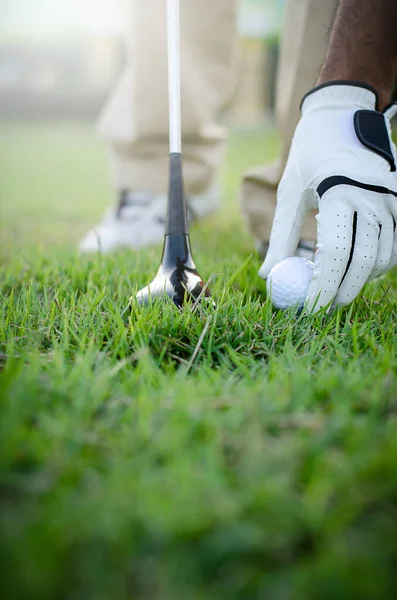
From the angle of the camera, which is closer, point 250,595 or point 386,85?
point 250,595

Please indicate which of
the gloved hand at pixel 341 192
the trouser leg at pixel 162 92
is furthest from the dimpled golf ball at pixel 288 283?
the trouser leg at pixel 162 92

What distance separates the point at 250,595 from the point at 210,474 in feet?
0.55

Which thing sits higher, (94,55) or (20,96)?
(94,55)

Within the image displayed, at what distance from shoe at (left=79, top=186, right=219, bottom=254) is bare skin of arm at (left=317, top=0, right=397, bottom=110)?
4.64ft

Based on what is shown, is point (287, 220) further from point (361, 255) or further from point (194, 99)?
point (194, 99)

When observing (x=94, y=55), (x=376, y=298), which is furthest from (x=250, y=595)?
(x=94, y=55)

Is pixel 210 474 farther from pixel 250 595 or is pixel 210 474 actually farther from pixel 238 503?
pixel 250 595

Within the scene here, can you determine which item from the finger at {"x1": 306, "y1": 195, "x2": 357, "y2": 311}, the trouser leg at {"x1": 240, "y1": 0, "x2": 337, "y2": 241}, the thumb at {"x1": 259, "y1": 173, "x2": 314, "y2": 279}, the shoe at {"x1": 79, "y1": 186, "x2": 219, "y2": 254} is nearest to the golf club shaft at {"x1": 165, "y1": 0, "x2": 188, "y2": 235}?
the thumb at {"x1": 259, "y1": 173, "x2": 314, "y2": 279}

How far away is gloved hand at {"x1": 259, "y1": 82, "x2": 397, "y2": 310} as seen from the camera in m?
1.58

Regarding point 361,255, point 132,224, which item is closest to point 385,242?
point 361,255

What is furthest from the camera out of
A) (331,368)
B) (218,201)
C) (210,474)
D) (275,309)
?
(218,201)

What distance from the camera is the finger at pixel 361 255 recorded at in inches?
62.3

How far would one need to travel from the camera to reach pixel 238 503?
2.49ft

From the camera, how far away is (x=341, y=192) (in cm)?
159
